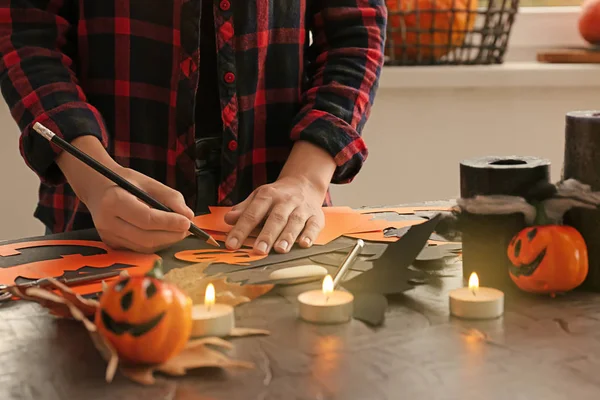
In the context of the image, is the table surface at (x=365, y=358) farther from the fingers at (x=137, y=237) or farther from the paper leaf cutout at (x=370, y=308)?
the fingers at (x=137, y=237)

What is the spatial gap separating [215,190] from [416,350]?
70 cm

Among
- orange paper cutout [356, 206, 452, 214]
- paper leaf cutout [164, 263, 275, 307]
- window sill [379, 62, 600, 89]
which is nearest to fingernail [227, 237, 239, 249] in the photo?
paper leaf cutout [164, 263, 275, 307]

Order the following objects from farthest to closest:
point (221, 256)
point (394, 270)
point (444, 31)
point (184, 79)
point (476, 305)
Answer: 1. point (444, 31)
2. point (184, 79)
3. point (221, 256)
4. point (394, 270)
5. point (476, 305)

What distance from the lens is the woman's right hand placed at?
36.3 inches

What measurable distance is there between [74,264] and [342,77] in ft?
1.83

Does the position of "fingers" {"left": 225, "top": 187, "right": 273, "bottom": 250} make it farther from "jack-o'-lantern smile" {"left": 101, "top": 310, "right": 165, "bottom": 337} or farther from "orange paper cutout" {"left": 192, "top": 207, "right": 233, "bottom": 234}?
"jack-o'-lantern smile" {"left": 101, "top": 310, "right": 165, "bottom": 337}

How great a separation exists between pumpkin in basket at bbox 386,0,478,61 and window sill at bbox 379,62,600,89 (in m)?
0.05

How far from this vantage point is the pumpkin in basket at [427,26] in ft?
6.11

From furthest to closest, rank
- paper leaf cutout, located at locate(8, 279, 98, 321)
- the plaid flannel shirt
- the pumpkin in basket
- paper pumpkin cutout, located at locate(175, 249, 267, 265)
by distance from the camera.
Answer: the pumpkin in basket → the plaid flannel shirt → paper pumpkin cutout, located at locate(175, 249, 267, 265) → paper leaf cutout, located at locate(8, 279, 98, 321)

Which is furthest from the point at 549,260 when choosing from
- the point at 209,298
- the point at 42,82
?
the point at 42,82

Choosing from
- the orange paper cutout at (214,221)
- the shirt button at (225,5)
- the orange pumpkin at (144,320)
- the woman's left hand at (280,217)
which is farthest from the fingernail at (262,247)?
the shirt button at (225,5)

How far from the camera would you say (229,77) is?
1.22m

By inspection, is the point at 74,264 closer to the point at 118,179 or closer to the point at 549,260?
the point at 118,179

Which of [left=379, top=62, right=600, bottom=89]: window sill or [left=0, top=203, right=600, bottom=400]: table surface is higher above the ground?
[left=379, top=62, right=600, bottom=89]: window sill
